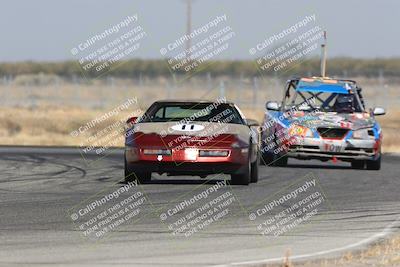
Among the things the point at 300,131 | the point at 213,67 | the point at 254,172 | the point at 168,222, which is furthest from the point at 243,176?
the point at 213,67

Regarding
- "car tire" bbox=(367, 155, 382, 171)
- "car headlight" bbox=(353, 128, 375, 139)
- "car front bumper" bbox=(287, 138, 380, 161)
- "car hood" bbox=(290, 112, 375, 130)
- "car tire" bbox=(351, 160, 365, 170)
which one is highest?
"car hood" bbox=(290, 112, 375, 130)

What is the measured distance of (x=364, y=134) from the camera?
21.1m

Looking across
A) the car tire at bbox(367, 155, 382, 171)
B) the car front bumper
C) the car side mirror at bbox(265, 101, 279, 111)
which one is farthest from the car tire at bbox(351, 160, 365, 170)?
the car side mirror at bbox(265, 101, 279, 111)

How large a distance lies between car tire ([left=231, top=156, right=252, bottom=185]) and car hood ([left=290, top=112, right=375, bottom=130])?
12.7 feet

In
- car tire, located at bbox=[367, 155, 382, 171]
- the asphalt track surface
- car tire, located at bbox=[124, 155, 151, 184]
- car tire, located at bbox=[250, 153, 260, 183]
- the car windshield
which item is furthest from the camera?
car tire, located at bbox=[367, 155, 382, 171]

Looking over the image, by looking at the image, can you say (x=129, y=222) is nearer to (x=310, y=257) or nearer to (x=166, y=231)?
(x=166, y=231)

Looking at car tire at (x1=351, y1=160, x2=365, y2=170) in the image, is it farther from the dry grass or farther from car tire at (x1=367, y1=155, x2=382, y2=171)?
the dry grass

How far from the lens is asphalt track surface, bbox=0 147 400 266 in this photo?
403 inches

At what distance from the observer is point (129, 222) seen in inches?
503

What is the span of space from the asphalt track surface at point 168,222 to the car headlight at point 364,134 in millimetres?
674

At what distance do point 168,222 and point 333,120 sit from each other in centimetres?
903

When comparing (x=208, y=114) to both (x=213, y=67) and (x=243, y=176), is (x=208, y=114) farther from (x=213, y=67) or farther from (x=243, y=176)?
(x=213, y=67)

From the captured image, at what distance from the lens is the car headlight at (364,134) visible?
21.1 m

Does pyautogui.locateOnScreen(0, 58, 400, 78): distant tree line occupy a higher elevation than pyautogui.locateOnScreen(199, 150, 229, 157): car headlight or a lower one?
lower
